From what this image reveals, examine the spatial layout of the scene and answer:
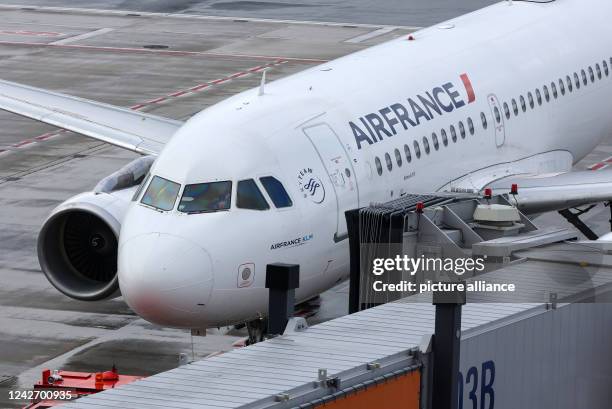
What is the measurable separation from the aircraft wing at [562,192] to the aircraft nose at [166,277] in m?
7.35

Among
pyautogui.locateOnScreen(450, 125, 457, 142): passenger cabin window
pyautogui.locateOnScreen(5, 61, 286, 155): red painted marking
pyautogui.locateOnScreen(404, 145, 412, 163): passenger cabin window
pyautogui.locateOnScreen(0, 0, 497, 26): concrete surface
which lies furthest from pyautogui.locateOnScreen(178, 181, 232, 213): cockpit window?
pyautogui.locateOnScreen(0, 0, 497, 26): concrete surface

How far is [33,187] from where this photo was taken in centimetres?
3547

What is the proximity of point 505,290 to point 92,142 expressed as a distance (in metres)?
25.6

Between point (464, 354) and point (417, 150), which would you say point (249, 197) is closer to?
point (417, 150)

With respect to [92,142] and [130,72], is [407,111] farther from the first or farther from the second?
[130,72]

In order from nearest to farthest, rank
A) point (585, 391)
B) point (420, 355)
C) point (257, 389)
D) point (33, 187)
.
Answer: point (257, 389), point (420, 355), point (585, 391), point (33, 187)

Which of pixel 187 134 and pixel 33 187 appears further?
pixel 33 187

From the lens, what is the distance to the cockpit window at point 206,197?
802 inches

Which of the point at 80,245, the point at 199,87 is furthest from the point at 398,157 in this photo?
the point at 199,87

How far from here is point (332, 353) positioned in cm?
1448

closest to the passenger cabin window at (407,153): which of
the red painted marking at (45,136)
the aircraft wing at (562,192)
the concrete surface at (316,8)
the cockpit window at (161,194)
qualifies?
the aircraft wing at (562,192)

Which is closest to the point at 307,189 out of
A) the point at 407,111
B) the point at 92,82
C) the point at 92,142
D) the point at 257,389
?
the point at 407,111

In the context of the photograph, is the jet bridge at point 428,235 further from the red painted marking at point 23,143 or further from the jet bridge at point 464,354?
the red painted marking at point 23,143

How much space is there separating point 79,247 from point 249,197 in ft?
13.7
